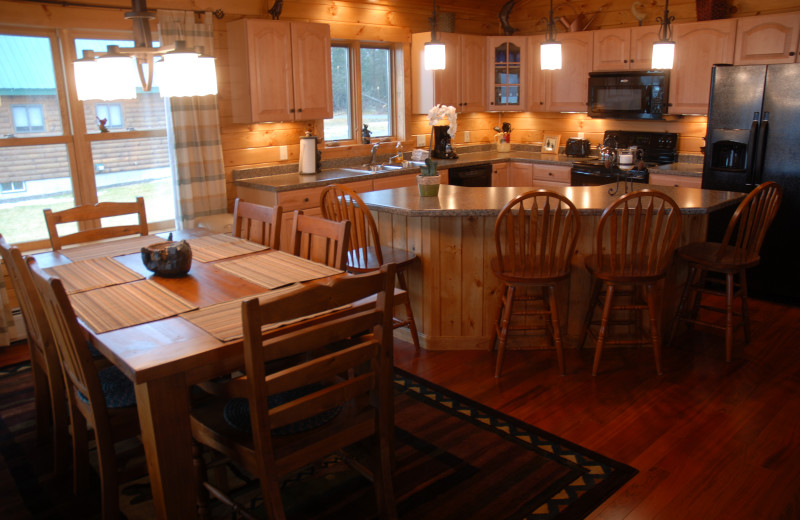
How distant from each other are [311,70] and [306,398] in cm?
357

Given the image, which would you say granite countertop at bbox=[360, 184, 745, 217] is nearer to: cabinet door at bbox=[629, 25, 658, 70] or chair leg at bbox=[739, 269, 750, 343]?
chair leg at bbox=[739, 269, 750, 343]

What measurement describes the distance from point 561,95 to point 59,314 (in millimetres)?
5122

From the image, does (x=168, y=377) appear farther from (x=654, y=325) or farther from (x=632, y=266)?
(x=654, y=325)

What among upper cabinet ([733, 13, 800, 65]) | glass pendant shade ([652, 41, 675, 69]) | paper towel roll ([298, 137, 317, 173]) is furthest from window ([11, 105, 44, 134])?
upper cabinet ([733, 13, 800, 65])

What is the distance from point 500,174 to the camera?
241 inches

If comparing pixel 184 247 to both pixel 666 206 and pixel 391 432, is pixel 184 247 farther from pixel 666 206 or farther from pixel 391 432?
pixel 666 206

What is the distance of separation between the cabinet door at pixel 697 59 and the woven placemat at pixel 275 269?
3.89m

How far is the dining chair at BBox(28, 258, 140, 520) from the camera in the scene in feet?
6.42

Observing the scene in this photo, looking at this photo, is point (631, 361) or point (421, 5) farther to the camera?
point (421, 5)

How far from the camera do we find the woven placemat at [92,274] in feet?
8.12

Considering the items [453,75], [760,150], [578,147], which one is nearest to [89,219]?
[453,75]

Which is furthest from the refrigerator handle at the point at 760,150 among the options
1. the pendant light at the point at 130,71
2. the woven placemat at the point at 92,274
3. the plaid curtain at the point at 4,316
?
the plaid curtain at the point at 4,316

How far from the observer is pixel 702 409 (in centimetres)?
296

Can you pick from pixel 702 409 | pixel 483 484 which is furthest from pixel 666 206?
pixel 483 484
